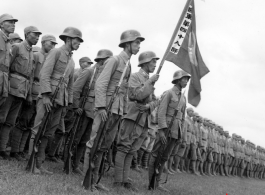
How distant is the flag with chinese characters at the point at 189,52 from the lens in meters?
7.56

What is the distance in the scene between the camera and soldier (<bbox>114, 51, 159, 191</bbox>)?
24.4 feet

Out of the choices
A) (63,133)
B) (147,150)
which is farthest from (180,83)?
Answer: (147,150)

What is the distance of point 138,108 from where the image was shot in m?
7.67

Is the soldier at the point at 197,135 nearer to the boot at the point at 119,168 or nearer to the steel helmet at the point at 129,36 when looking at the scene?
the boot at the point at 119,168

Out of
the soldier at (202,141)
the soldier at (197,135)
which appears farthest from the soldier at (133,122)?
the soldier at (202,141)

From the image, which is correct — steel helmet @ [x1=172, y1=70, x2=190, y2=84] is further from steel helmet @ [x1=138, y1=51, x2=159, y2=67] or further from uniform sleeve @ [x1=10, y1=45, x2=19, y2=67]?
uniform sleeve @ [x1=10, y1=45, x2=19, y2=67]

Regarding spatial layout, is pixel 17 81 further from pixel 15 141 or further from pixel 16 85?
pixel 15 141

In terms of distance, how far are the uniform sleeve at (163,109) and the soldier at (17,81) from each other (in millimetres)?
2925

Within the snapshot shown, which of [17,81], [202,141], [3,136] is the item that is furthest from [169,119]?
[202,141]

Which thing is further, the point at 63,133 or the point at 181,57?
the point at 63,133

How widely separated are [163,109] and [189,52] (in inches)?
57.7

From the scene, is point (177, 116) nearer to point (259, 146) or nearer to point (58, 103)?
point (58, 103)

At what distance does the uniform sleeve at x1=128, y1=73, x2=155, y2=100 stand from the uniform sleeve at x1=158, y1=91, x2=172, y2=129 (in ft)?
3.87

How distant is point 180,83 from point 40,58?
11.0 feet
